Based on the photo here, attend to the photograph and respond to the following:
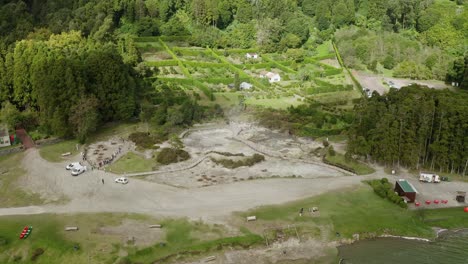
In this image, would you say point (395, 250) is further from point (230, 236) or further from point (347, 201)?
point (230, 236)

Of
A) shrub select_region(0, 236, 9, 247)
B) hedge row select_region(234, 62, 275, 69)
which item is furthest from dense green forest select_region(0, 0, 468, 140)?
shrub select_region(0, 236, 9, 247)

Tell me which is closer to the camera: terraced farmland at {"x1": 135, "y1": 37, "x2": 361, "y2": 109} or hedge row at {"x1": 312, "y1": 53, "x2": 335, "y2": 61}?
terraced farmland at {"x1": 135, "y1": 37, "x2": 361, "y2": 109}

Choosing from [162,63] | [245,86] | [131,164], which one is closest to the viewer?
A: [131,164]

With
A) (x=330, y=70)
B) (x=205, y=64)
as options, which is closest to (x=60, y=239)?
(x=205, y=64)

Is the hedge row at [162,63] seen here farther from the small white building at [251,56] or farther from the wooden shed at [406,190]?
the wooden shed at [406,190]

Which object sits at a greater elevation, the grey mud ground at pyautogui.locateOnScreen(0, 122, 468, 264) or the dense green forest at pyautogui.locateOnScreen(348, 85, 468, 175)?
the dense green forest at pyautogui.locateOnScreen(348, 85, 468, 175)

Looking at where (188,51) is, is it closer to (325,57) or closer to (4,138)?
(325,57)

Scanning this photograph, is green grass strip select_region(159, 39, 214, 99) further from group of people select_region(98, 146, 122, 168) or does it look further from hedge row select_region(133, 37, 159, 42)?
group of people select_region(98, 146, 122, 168)
